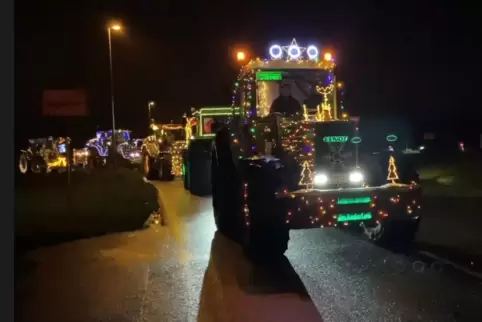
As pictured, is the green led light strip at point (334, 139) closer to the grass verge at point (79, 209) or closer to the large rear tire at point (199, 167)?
the grass verge at point (79, 209)

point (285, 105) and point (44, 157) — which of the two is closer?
point (285, 105)

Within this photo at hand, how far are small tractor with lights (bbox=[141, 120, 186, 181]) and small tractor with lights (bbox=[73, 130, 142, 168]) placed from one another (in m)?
10.1

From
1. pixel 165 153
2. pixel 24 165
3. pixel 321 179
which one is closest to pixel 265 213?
pixel 321 179

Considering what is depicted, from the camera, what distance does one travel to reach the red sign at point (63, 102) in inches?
896

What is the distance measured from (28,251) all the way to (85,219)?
355 centimetres

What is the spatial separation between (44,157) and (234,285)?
31942 millimetres

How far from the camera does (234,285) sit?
762cm

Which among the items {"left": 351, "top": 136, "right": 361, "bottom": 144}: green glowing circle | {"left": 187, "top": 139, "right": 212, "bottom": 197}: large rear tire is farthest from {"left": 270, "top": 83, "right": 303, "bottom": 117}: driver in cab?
{"left": 187, "top": 139, "right": 212, "bottom": 197}: large rear tire

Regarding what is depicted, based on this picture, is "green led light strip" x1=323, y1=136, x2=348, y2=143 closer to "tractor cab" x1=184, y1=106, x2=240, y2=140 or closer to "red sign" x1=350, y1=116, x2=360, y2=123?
"red sign" x1=350, y1=116, x2=360, y2=123

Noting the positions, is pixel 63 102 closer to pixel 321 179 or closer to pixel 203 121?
pixel 203 121

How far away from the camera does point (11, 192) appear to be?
26.8ft

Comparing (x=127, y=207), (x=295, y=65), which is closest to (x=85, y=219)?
(x=127, y=207)

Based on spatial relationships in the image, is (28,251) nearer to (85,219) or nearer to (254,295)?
(85,219)

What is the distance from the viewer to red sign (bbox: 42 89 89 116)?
896 inches
